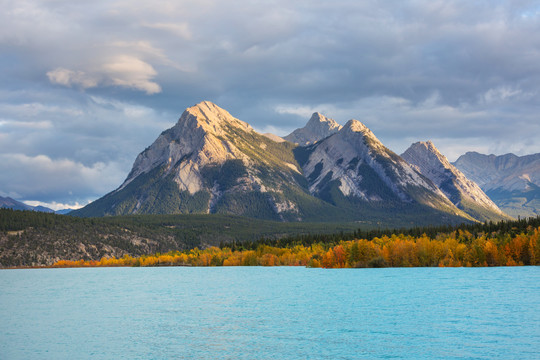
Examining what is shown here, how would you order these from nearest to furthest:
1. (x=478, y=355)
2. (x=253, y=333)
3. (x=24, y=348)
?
(x=478, y=355)
(x=24, y=348)
(x=253, y=333)

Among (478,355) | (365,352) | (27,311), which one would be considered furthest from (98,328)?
(478,355)

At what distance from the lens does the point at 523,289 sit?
113 metres

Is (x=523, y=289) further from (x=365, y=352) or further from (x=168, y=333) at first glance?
(x=168, y=333)

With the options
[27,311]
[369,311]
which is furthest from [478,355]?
[27,311]

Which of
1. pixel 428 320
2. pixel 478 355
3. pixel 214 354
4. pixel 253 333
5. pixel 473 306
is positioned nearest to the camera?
pixel 478 355

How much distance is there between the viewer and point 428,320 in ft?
259

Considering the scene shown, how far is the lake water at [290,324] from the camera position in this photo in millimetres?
60156

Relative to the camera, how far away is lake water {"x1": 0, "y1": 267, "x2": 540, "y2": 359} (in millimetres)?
60156

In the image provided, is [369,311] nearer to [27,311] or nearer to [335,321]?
[335,321]

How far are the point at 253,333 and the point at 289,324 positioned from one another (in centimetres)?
908

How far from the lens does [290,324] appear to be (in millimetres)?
79438

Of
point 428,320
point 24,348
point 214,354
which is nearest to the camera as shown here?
point 214,354

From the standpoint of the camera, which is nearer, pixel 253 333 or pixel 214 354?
pixel 214 354

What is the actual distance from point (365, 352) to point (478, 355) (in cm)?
1197
